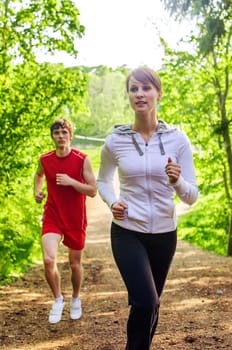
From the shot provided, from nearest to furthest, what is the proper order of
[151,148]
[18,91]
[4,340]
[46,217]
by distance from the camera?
[151,148] → [4,340] → [46,217] → [18,91]

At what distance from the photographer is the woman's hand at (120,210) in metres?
3.22

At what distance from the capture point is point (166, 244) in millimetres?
3330

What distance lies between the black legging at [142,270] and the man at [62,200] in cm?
184

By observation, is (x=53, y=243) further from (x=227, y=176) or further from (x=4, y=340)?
(x=227, y=176)

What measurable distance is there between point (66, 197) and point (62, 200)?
0.05 meters

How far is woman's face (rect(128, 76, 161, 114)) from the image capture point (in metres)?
3.33

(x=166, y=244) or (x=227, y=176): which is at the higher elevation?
(x=166, y=244)

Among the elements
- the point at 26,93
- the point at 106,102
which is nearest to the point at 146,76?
the point at 26,93

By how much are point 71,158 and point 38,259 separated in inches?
216

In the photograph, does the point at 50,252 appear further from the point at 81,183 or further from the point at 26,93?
the point at 26,93

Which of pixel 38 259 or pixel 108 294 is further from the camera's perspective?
pixel 38 259

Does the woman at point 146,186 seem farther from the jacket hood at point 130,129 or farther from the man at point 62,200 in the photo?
the man at point 62,200

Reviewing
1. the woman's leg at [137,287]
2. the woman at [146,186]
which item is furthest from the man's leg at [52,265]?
the woman's leg at [137,287]

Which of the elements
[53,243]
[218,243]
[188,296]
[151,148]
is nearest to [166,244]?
[151,148]
